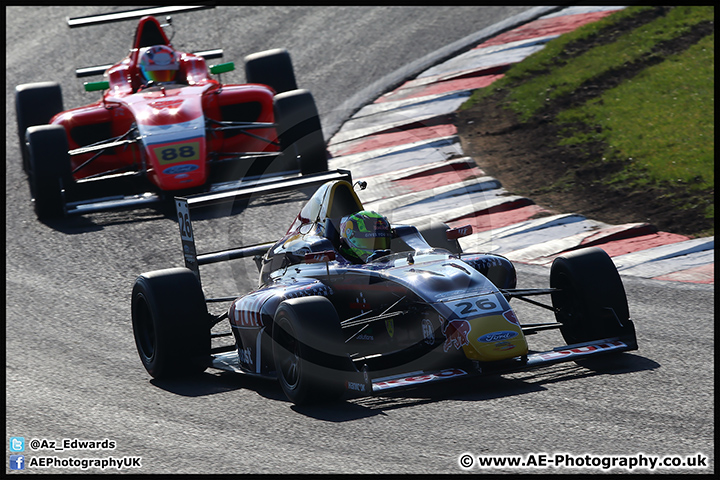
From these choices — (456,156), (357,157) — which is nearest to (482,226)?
(456,156)

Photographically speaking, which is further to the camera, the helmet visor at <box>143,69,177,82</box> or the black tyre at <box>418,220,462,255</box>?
the helmet visor at <box>143,69,177,82</box>

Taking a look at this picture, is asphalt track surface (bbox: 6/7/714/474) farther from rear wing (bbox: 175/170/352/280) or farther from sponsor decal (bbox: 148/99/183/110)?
sponsor decal (bbox: 148/99/183/110)

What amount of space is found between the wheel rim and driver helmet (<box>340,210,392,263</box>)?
1.80 metres

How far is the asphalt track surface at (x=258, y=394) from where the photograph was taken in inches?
226

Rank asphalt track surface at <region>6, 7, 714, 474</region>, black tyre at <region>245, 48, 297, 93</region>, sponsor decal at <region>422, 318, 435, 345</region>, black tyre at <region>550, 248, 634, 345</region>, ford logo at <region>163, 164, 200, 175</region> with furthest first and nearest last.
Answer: black tyre at <region>245, 48, 297, 93</region>
ford logo at <region>163, 164, 200, 175</region>
black tyre at <region>550, 248, 634, 345</region>
sponsor decal at <region>422, 318, 435, 345</region>
asphalt track surface at <region>6, 7, 714, 474</region>

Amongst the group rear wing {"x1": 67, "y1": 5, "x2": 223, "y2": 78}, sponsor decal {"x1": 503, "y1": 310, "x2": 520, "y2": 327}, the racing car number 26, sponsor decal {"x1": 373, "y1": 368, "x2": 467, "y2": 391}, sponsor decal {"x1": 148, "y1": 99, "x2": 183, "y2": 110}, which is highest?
rear wing {"x1": 67, "y1": 5, "x2": 223, "y2": 78}

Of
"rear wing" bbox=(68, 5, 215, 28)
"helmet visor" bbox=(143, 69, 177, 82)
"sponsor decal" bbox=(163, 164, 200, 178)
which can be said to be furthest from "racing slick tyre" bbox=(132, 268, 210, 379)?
"rear wing" bbox=(68, 5, 215, 28)

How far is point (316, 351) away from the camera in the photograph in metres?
6.46

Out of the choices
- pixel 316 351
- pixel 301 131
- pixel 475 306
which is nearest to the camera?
pixel 316 351

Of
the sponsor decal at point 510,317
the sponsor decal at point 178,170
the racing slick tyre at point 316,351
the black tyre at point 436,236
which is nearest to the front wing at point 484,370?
the racing slick tyre at point 316,351

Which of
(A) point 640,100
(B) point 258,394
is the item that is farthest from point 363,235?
(A) point 640,100

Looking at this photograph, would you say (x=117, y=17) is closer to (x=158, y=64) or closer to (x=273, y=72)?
(x=158, y=64)

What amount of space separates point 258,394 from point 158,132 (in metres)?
5.94

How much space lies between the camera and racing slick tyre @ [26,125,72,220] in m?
12.3
